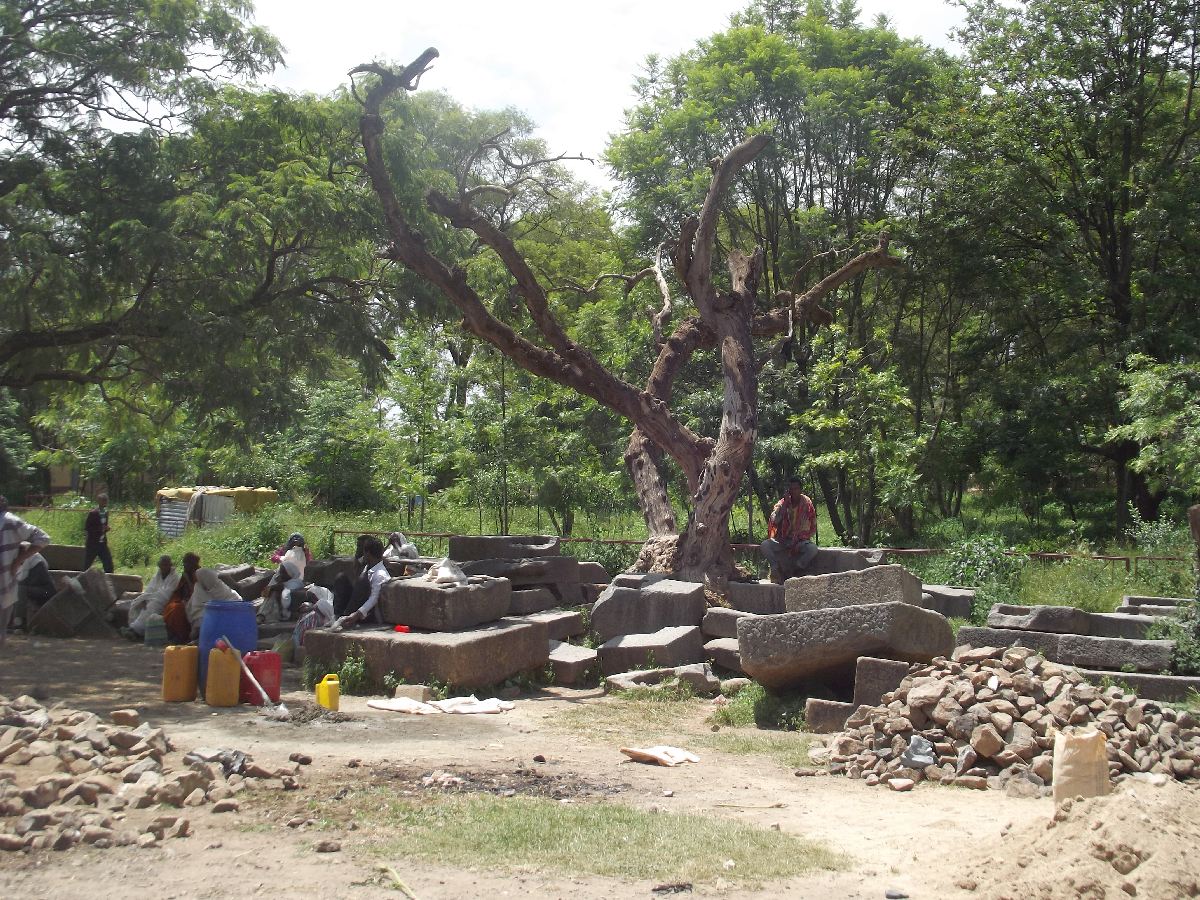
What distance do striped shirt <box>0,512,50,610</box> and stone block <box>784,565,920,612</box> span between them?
7545 mm

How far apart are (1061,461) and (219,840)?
58.6ft

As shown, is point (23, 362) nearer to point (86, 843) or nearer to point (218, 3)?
point (218, 3)

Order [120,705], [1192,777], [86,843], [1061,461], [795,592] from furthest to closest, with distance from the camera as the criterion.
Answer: [1061,461] < [795,592] < [120,705] < [1192,777] < [86,843]

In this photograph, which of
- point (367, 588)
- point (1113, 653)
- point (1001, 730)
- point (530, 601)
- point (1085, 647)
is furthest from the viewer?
point (530, 601)

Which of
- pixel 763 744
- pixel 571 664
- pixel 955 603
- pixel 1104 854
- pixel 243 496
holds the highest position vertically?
pixel 243 496

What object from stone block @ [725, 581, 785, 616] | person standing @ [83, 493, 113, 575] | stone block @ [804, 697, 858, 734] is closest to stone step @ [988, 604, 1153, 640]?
stone block @ [804, 697, 858, 734]

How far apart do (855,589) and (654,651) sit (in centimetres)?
259

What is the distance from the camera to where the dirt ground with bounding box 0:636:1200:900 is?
15.8 feet

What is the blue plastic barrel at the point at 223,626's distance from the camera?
31.0ft

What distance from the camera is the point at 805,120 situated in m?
22.1

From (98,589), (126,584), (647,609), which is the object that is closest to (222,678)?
(647,609)

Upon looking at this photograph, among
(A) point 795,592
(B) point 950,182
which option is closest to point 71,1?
(A) point 795,592

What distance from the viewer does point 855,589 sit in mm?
9781

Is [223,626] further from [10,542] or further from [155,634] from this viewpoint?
[155,634]
